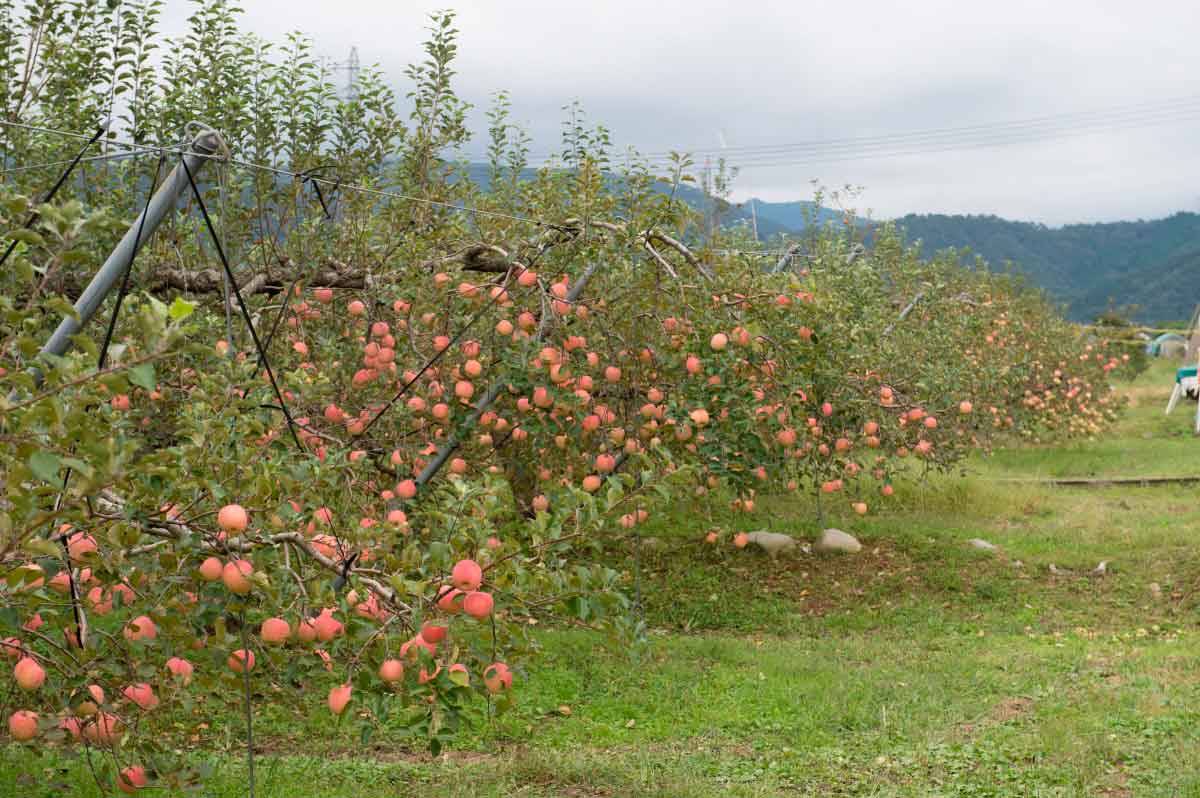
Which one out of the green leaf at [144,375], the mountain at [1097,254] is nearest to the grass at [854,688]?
the green leaf at [144,375]

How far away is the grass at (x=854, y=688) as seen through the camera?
5445 millimetres

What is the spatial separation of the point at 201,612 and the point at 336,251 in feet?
12.6

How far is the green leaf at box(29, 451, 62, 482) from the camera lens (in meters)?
2.16

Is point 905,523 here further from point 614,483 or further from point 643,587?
point 614,483

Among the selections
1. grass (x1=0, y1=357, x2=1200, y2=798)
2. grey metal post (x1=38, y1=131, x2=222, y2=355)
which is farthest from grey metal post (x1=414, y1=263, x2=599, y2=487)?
grey metal post (x1=38, y1=131, x2=222, y2=355)

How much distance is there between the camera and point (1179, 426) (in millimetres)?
22891

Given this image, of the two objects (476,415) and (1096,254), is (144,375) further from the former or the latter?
(1096,254)

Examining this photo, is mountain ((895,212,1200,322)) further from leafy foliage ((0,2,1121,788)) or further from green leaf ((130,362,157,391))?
green leaf ((130,362,157,391))

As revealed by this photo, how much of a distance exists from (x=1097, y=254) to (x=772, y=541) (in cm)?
10463

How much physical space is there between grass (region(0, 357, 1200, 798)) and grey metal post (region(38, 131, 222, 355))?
165 cm

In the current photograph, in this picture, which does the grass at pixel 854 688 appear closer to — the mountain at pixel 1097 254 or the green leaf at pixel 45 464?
the green leaf at pixel 45 464

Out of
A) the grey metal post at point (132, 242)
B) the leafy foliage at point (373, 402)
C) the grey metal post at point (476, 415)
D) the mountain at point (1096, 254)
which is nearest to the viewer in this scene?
the leafy foliage at point (373, 402)

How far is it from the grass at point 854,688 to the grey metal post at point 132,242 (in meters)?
1.65

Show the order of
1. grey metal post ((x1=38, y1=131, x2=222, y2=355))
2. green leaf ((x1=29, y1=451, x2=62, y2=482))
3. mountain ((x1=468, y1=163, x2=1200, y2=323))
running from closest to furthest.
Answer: green leaf ((x1=29, y1=451, x2=62, y2=482)) < grey metal post ((x1=38, y1=131, x2=222, y2=355)) < mountain ((x1=468, y1=163, x2=1200, y2=323))
